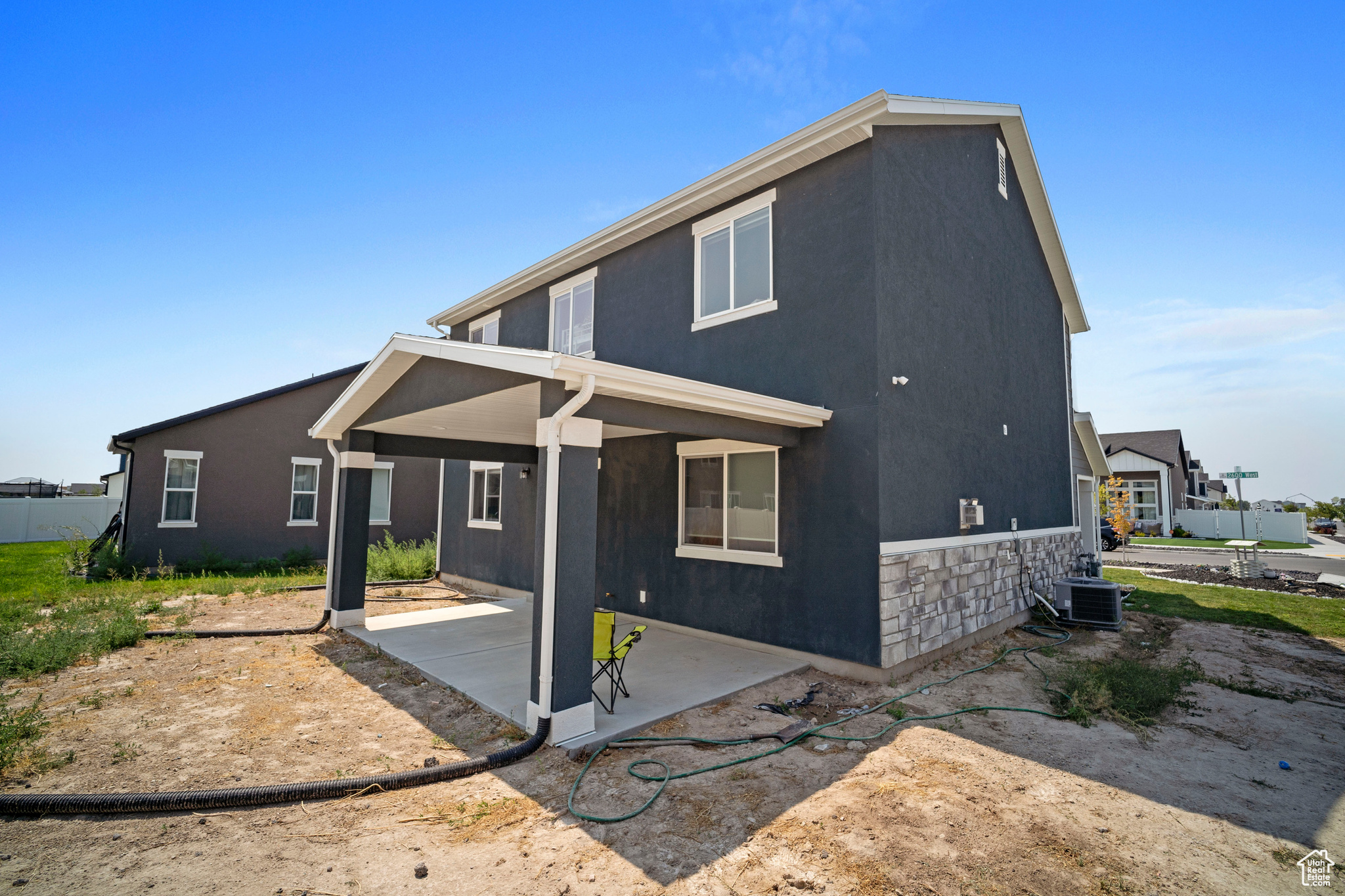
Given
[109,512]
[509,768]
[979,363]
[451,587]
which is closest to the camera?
[509,768]

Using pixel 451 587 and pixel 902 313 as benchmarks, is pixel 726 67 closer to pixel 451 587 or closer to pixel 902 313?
pixel 902 313

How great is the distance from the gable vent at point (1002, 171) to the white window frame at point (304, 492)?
649 inches

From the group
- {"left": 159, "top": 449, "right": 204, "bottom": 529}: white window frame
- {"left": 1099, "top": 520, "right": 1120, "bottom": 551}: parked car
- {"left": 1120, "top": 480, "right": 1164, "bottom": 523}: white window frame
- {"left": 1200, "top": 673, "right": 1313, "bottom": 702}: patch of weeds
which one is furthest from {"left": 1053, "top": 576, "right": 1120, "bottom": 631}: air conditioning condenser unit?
{"left": 1120, "top": 480, "right": 1164, "bottom": 523}: white window frame

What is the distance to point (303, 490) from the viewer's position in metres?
15.5

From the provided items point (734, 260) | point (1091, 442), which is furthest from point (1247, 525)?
point (734, 260)

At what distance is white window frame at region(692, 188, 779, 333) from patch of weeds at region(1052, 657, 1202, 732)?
509 centimetres

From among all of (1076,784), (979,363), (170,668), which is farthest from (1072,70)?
(170,668)

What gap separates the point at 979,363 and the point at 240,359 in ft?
50.3

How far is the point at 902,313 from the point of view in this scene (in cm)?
666

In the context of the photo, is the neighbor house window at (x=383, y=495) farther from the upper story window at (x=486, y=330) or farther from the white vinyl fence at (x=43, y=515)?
the white vinyl fence at (x=43, y=515)

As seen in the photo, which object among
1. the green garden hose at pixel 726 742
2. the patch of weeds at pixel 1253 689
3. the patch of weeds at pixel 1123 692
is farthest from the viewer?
the patch of weeds at pixel 1253 689

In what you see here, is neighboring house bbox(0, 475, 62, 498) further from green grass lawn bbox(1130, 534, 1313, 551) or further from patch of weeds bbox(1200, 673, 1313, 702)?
green grass lawn bbox(1130, 534, 1313, 551)

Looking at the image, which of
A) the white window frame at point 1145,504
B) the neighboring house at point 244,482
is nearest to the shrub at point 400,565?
the neighboring house at point 244,482

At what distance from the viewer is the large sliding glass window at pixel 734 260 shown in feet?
24.0
